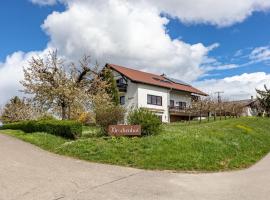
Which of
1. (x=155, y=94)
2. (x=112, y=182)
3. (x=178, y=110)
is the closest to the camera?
(x=112, y=182)

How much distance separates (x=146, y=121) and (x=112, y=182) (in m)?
8.16

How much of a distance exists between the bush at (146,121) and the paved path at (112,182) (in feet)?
16.5

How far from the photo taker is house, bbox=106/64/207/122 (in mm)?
43625

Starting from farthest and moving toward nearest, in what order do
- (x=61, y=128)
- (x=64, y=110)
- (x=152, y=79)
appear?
1. (x=152, y=79)
2. (x=64, y=110)
3. (x=61, y=128)

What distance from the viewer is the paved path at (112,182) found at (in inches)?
353

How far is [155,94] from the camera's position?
45.8m

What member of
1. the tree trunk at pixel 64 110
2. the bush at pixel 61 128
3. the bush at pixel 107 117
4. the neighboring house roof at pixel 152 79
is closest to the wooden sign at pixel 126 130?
the bush at pixel 107 117

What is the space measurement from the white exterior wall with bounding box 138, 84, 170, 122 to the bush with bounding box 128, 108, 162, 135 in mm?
23718

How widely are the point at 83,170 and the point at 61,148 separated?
4.83 meters

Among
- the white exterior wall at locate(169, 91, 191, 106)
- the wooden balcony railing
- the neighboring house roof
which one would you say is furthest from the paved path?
the white exterior wall at locate(169, 91, 191, 106)

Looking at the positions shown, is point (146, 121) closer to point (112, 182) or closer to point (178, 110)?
point (112, 182)

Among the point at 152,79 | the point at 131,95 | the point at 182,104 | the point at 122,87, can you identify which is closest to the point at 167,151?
the point at 131,95

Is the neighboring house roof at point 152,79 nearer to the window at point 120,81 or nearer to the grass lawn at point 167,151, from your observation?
the window at point 120,81

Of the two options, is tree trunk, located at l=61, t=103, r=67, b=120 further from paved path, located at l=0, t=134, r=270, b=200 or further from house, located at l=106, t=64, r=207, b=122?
paved path, located at l=0, t=134, r=270, b=200
